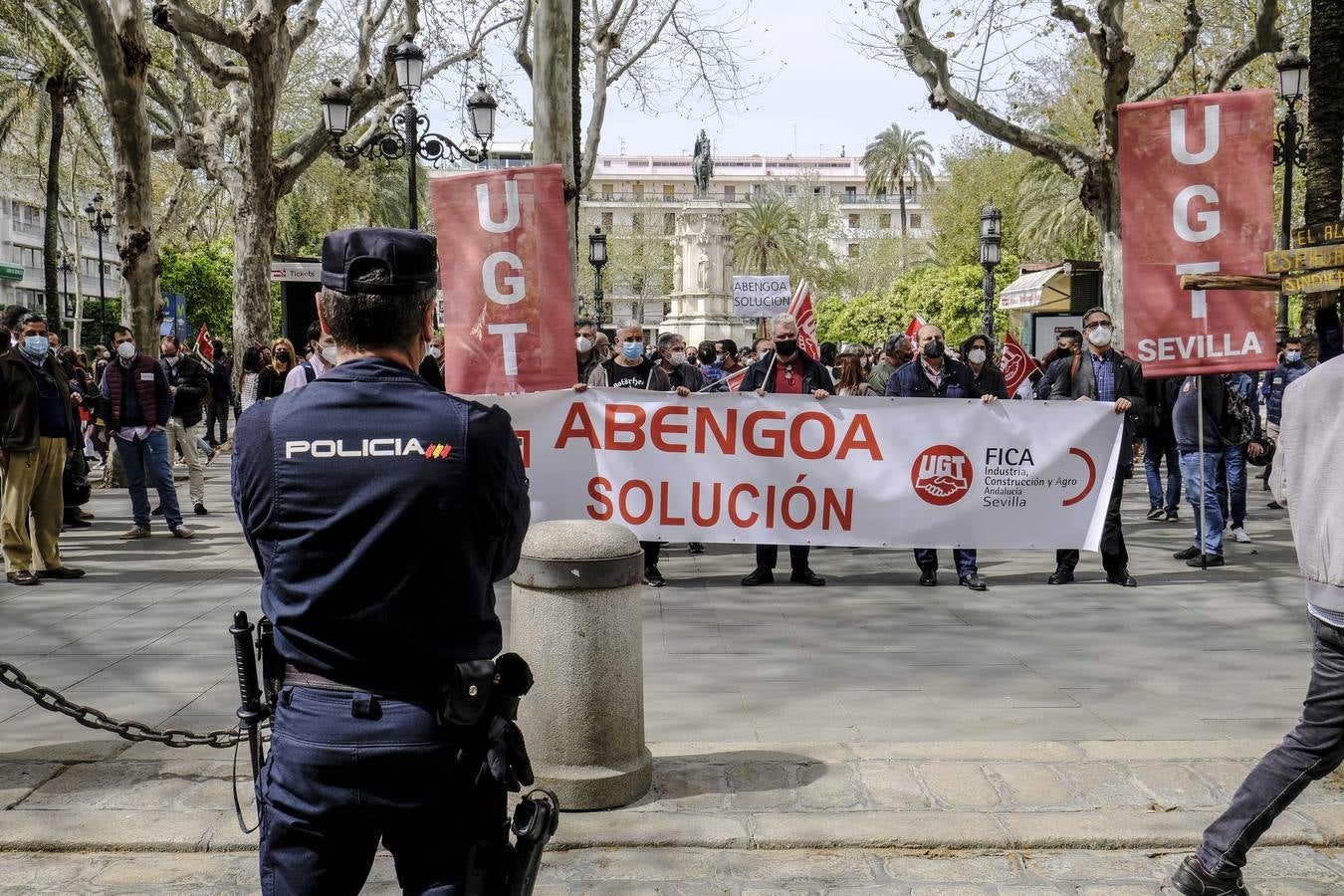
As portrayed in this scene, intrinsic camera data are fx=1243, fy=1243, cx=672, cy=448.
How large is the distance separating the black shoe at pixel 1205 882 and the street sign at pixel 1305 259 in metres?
2.18

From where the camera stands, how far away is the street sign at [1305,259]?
14.6 ft

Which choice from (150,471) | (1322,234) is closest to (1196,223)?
(1322,234)

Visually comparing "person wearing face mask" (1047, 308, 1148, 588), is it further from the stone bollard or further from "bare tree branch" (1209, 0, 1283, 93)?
"bare tree branch" (1209, 0, 1283, 93)

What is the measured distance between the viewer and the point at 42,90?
30.4 metres

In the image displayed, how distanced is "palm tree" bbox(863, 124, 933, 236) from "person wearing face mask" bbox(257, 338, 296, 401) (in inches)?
2972

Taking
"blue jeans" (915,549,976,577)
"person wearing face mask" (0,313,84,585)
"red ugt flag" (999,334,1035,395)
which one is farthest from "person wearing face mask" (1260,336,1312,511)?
"person wearing face mask" (0,313,84,585)

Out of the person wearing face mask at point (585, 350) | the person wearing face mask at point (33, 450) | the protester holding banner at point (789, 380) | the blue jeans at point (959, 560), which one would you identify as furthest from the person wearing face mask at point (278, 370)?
the blue jeans at point (959, 560)

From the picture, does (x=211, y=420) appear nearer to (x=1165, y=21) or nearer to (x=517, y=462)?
(x=1165, y=21)

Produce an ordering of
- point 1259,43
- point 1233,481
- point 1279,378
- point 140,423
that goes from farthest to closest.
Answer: point 1259,43
point 1279,378
point 140,423
point 1233,481

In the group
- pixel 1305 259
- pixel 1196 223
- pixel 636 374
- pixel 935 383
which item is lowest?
pixel 935 383

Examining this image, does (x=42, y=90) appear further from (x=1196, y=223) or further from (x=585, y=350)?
(x=1196, y=223)

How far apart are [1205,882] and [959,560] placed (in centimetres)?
561

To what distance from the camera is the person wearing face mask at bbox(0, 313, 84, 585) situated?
946 cm

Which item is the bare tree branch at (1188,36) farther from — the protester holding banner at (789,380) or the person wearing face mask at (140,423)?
the person wearing face mask at (140,423)
